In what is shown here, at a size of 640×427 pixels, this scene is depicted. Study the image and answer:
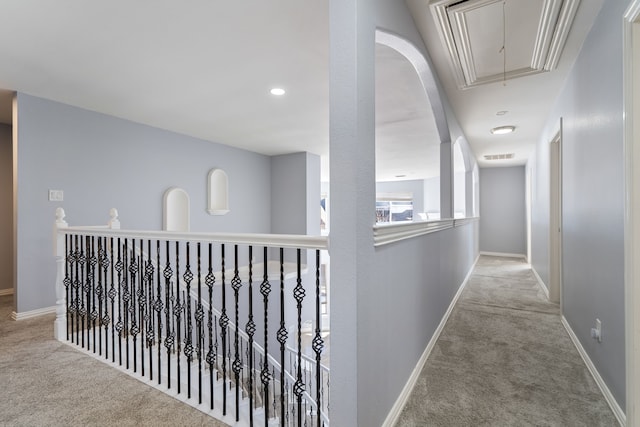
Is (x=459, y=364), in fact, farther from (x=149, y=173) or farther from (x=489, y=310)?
(x=149, y=173)

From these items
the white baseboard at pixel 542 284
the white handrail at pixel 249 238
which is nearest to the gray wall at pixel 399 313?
the white handrail at pixel 249 238

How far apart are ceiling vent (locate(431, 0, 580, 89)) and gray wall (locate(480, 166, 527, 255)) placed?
622 cm

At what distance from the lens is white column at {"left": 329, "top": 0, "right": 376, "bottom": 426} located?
49.9 inches

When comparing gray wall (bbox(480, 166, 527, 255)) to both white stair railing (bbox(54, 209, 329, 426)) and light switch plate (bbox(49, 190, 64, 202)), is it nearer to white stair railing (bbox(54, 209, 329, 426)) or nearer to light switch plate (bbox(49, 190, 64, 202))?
white stair railing (bbox(54, 209, 329, 426))

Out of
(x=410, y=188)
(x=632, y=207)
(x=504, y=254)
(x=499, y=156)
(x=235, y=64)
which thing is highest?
(x=235, y=64)

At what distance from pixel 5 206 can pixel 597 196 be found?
6.61 meters

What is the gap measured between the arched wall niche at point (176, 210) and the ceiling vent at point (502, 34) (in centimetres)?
417

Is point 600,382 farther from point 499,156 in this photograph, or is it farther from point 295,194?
point 499,156

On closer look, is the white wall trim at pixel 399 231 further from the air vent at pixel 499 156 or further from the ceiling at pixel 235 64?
the air vent at pixel 499 156

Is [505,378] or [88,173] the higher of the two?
[88,173]

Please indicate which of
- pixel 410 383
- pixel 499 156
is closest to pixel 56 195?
pixel 410 383

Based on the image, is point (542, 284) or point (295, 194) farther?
point (295, 194)

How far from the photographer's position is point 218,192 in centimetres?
566

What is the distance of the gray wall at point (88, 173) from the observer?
3322 millimetres
